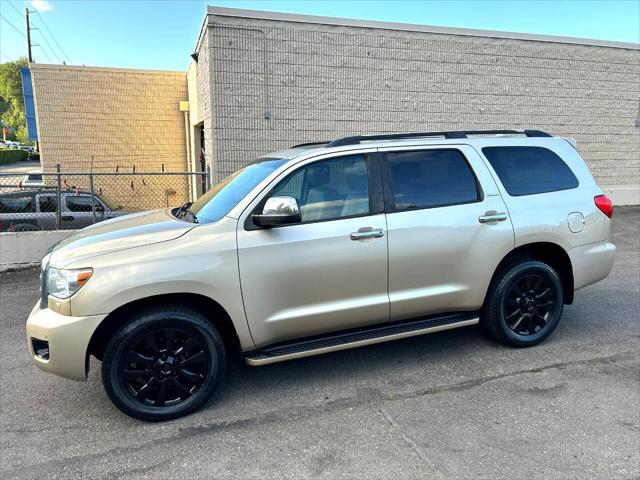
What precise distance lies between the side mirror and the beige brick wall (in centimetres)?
1202

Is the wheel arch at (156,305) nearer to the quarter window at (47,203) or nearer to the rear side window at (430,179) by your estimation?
the rear side window at (430,179)

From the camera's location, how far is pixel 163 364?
3287mm

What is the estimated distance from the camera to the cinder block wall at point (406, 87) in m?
9.52

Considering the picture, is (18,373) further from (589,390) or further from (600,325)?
(600,325)

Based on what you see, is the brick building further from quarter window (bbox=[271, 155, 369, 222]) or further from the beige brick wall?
quarter window (bbox=[271, 155, 369, 222])

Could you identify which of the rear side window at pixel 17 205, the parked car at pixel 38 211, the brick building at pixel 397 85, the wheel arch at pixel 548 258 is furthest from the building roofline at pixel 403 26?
the wheel arch at pixel 548 258

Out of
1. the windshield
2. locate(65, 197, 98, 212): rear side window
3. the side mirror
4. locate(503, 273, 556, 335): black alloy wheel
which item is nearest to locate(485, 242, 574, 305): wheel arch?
locate(503, 273, 556, 335): black alloy wheel

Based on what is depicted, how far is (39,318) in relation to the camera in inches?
126

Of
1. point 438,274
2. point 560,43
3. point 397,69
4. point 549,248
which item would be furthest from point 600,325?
point 560,43

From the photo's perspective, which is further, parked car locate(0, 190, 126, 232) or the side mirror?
parked car locate(0, 190, 126, 232)

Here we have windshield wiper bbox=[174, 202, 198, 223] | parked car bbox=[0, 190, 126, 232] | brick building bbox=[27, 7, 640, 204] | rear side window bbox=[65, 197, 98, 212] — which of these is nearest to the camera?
windshield wiper bbox=[174, 202, 198, 223]

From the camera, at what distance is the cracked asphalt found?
2.82 metres

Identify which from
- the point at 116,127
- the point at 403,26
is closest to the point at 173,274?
the point at 403,26

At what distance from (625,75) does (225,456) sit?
14.5m
